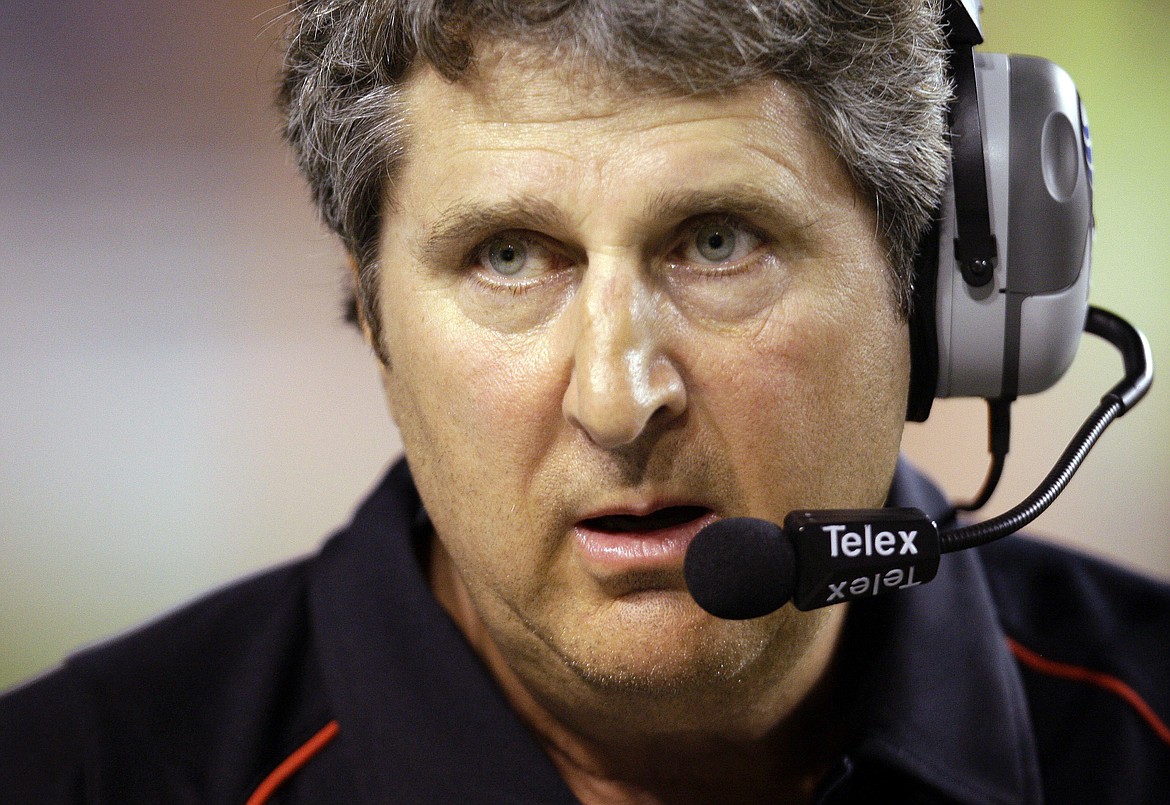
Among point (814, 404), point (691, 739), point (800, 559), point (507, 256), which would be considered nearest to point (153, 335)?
point (507, 256)

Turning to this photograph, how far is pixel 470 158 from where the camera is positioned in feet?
3.56

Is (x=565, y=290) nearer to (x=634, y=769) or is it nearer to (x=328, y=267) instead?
(x=634, y=769)

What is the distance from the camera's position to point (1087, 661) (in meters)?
1.54

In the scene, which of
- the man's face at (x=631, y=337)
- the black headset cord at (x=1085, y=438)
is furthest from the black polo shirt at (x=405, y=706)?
the black headset cord at (x=1085, y=438)

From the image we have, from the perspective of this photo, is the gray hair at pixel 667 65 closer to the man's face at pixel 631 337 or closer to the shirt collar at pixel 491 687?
the man's face at pixel 631 337

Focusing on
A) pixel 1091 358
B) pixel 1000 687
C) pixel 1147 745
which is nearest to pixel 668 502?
pixel 1000 687

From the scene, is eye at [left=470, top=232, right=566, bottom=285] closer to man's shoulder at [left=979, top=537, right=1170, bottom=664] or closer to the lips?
the lips

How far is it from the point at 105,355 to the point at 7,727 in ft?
2.91

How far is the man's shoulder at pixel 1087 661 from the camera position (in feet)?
4.76

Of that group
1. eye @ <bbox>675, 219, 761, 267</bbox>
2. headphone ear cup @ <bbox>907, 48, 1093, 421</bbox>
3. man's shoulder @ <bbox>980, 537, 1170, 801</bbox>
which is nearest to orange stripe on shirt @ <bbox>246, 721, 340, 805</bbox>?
eye @ <bbox>675, 219, 761, 267</bbox>

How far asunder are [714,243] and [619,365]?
0.18m

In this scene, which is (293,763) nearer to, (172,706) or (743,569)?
(172,706)

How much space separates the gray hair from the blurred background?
0.84 metres

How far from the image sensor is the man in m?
1.04
